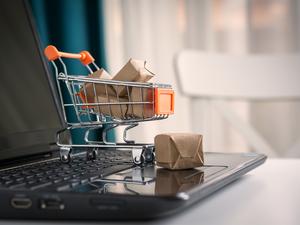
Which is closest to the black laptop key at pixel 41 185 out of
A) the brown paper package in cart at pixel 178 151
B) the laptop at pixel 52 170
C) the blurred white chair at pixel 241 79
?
the laptop at pixel 52 170

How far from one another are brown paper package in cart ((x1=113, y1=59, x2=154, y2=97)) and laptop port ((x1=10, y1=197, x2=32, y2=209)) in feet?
0.89

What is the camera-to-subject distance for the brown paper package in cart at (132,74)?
0.63m

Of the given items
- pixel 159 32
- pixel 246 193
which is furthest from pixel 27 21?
pixel 159 32

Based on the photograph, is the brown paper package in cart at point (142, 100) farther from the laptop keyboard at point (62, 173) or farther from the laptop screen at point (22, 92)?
the laptop screen at point (22, 92)

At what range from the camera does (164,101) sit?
637 millimetres

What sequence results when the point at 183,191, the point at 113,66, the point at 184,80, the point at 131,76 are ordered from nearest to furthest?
1. the point at 183,191
2. the point at 131,76
3. the point at 184,80
4. the point at 113,66

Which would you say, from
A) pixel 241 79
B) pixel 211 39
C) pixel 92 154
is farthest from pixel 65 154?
pixel 211 39

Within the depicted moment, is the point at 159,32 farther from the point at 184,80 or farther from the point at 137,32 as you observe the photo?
the point at 184,80

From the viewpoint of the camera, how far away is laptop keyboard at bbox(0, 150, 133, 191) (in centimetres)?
43

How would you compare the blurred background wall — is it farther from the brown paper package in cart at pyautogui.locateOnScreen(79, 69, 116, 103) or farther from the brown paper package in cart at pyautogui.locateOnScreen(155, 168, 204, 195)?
the brown paper package in cart at pyautogui.locateOnScreen(155, 168, 204, 195)

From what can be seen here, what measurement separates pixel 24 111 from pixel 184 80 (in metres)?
0.80

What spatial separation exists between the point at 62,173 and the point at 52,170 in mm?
35

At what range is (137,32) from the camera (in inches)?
83.9

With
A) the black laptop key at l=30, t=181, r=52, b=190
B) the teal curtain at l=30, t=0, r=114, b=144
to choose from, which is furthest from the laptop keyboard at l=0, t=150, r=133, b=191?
the teal curtain at l=30, t=0, r=114, b=144
